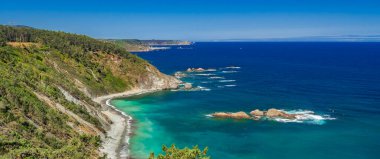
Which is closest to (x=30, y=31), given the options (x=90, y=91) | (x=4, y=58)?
(x=90, y=91)

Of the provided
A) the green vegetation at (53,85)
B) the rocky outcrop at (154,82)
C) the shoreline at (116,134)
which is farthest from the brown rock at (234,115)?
the rocky outcrop at (154,82)

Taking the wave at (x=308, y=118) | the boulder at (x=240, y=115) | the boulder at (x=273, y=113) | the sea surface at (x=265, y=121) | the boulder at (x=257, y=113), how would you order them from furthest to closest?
the boulder at (x=257, y=113), the boulder at (x=273, y=113), the boulder at (x=240, y=115), the wave at (x=308, y=118), the sea surface at (x=265, y=121)

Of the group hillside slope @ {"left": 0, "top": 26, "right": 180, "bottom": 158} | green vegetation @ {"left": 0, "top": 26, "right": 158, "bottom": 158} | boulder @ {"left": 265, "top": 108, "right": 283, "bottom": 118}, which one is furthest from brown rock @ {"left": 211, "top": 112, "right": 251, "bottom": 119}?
green vegetation @ {"left": 0, "top": 26, "right": 158, "bottom": 158}

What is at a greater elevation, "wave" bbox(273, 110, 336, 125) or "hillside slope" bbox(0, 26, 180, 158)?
"hillside slope" bbox(0, 26, 180, 158)

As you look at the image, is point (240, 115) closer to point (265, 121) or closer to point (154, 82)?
point (265, 121)

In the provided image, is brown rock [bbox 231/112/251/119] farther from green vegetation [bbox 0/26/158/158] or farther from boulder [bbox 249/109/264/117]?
green vegetation [bbox 0/26/158/158]

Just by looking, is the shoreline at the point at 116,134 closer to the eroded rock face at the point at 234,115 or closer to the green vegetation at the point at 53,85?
the green vegetation at the point at 53,85

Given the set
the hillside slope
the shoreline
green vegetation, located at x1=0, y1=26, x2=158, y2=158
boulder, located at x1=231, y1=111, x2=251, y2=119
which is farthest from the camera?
boulder, located at x1=231, y1=111, x2=251, y2=119

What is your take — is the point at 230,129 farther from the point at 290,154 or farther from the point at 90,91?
the point at 90,91
